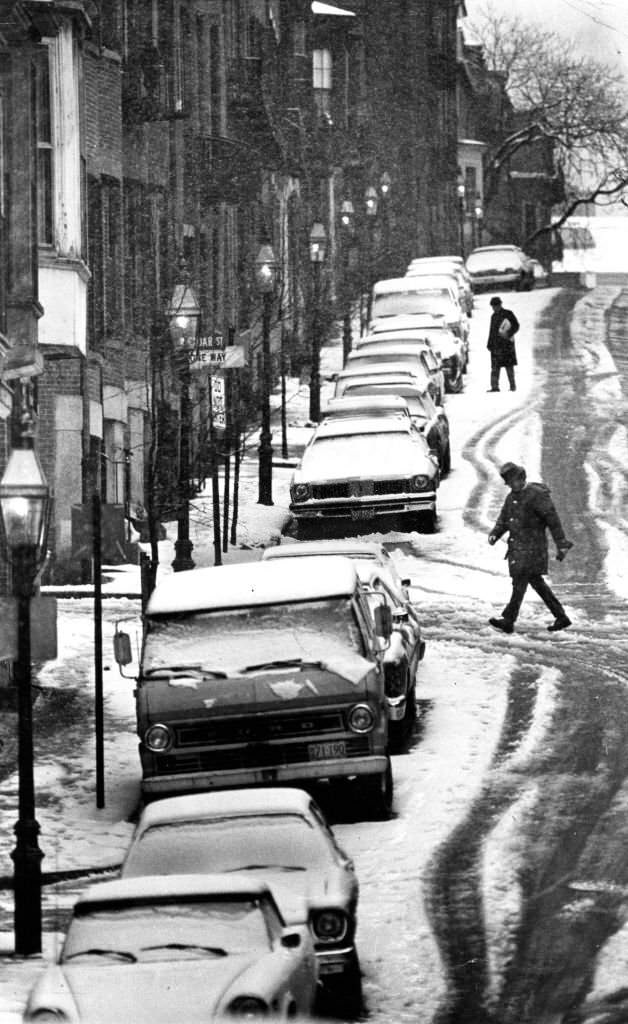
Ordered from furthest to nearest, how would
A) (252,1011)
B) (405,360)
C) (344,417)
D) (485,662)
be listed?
(405,360)
(344,417)
(485,662)
(252,1011)

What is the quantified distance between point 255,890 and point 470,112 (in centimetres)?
9251

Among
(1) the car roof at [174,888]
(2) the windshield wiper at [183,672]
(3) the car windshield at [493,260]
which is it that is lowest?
(2) the windshield wiper at [183,672]

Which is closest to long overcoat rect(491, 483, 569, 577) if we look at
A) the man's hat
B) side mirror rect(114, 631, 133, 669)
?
the man's hat

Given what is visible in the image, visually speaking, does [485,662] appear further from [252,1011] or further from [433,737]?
[252,1011]

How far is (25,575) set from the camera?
533 inches

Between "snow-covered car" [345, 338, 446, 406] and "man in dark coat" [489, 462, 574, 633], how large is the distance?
1577 cm

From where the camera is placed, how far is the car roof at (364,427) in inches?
1216

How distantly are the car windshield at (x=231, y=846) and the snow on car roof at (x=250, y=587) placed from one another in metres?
4.60

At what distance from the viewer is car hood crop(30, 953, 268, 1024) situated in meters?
9.27

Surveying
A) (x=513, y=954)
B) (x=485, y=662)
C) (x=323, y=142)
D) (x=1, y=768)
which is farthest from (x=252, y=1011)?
(x=323, y=142)

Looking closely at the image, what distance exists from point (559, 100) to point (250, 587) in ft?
241

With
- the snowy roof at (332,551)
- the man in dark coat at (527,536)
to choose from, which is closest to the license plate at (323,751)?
the snowy roof at (332,551)

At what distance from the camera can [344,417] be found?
109 feet

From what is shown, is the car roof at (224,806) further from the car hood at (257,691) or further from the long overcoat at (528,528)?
the long overcoat at (528,528)
